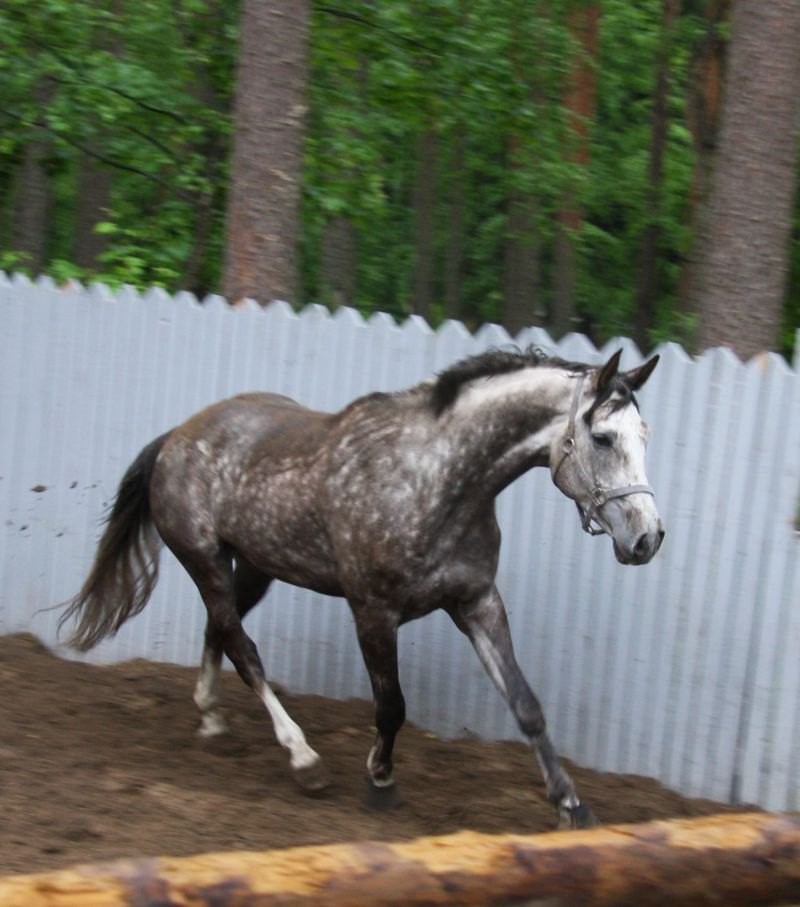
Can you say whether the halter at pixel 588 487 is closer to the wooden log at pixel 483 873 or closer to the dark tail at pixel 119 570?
the wooden log at pixel 483 873

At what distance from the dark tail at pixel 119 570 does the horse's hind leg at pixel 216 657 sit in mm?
440

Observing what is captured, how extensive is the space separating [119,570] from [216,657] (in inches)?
28.4

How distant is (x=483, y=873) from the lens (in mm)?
2869

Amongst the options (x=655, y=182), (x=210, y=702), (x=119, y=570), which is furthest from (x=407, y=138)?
(x=210, y=702)

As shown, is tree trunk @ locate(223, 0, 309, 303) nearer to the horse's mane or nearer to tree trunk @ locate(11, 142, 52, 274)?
the horse's mane

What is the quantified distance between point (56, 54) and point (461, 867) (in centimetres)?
1079

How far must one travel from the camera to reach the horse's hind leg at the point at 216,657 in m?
6.75

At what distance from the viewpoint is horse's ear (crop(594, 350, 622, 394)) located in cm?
511

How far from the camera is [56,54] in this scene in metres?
12.2

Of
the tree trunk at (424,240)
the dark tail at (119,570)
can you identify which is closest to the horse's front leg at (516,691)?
the dark tail at (119,570)

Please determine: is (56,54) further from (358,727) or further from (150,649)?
(358,727)

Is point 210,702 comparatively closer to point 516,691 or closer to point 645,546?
point 516,691

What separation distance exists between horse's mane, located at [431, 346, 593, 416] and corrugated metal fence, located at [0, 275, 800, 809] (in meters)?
1.10

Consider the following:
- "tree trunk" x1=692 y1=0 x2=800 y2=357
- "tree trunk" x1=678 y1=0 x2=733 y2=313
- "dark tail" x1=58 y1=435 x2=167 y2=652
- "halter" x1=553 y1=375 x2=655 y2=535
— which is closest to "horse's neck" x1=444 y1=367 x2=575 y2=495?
"halter" x1=553 y1=375 x2=655 y2=535
